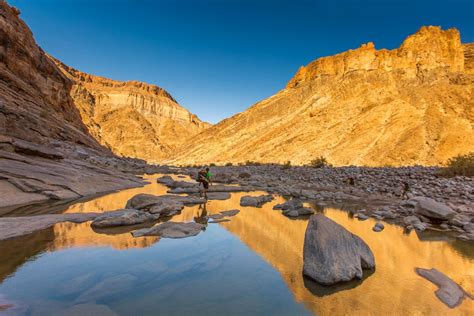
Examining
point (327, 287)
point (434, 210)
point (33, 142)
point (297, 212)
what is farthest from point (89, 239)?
point (33, 142)

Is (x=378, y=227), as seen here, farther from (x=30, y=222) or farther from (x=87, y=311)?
(x=30, y=222)

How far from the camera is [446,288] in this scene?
4.40m

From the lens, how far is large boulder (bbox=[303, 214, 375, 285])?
4.55 meters

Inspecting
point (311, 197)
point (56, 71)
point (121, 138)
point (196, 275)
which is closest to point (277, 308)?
point (196, 275)

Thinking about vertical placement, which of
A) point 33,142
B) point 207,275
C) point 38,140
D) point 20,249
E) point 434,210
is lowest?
point 207,275

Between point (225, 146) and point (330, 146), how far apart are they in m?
23.8

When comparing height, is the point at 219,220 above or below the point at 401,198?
below

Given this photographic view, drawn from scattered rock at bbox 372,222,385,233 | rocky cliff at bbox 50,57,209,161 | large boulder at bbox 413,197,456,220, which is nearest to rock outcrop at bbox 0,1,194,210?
scattered rock at bbox 372,222,385,233

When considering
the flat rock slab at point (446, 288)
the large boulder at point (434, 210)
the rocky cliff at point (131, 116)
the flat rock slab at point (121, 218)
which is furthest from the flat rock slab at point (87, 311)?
the rocky cliff at point (131, 116)

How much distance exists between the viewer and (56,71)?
3644cm

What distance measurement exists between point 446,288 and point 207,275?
3.68 m

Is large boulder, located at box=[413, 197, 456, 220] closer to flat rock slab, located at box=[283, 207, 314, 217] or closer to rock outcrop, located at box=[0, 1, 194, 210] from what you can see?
flat rock slab, located at box=[283, 207, 314, 217]

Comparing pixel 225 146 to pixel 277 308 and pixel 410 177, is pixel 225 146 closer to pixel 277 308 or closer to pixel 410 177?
pixel 410 177

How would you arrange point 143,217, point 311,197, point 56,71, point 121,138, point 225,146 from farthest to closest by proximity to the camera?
point 121,138 → point 225,146 → point 56,71 → point 311,197 → point 143,217
